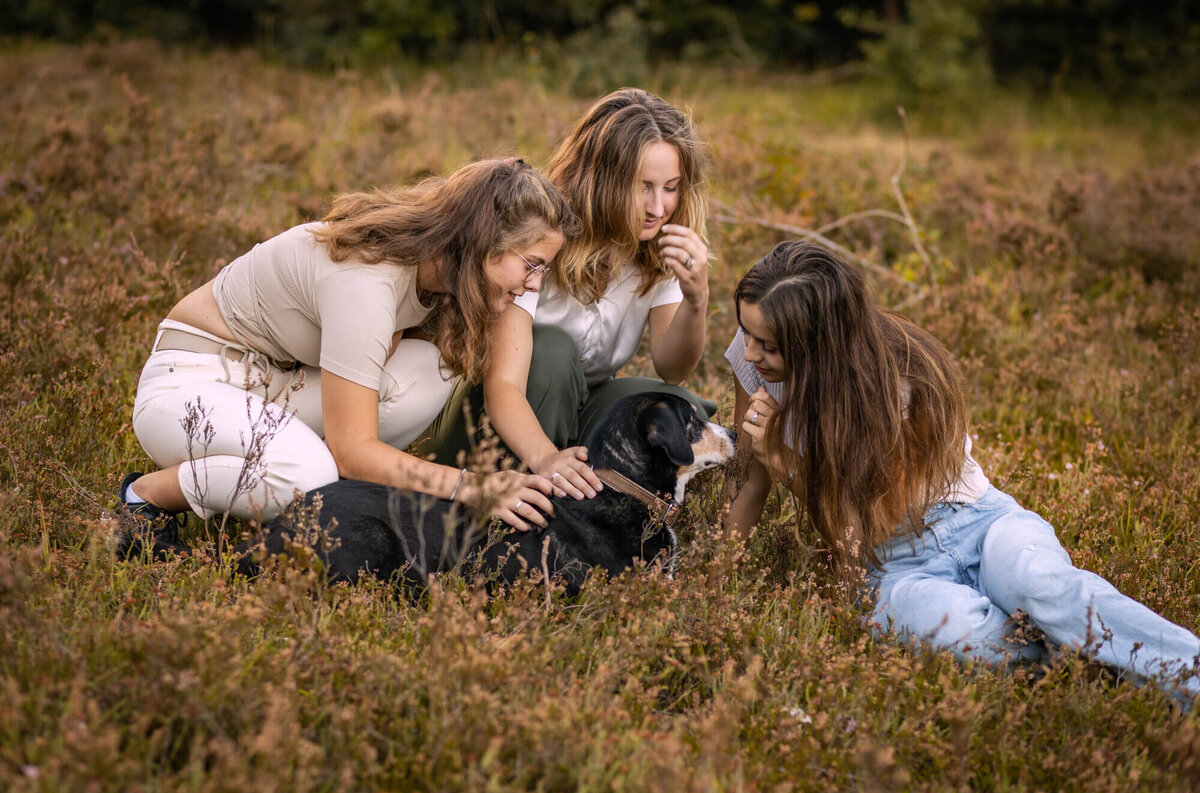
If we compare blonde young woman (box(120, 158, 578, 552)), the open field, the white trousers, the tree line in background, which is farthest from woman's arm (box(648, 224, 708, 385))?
the tree line in background

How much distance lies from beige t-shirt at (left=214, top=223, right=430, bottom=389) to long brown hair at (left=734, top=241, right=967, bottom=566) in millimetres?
1348

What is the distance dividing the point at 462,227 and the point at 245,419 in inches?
43.7

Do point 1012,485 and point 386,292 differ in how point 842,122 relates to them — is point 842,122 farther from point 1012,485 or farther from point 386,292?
point 386,292

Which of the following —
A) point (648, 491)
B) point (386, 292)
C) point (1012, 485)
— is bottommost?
point (1012, 485)

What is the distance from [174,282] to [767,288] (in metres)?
3.45

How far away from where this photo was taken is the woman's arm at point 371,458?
11.3ft

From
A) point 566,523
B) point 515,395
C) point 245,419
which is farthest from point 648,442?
Result: point 245,419

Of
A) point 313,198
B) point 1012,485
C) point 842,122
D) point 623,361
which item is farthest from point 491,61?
point 1012,485

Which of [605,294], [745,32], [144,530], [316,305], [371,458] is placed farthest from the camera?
[745,32]

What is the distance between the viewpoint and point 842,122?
13.9 metres

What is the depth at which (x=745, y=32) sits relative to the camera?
18891 mm

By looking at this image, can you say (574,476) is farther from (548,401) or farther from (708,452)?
(548,401)

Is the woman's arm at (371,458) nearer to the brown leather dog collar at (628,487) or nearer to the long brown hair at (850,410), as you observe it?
the brown leather dog collar at (628,487)

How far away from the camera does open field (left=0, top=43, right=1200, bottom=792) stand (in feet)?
7.65
